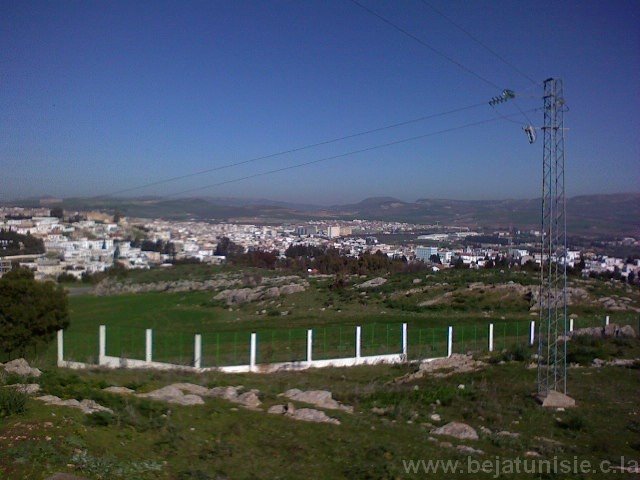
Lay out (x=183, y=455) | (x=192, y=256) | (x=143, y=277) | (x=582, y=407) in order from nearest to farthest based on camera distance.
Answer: (x=183, y=455), (x=582, y=407), (x=143, y=277), (x=192, y=256)

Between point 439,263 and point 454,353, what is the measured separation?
90.8ft

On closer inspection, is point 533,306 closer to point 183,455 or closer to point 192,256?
point 192,256

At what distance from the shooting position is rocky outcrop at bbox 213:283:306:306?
4147 centimetres

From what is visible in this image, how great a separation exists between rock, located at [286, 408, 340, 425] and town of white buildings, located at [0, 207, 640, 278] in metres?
26.9

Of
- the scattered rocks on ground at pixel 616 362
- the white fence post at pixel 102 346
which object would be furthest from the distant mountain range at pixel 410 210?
the white fence post at pixel 102 346

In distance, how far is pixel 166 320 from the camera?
114 ft

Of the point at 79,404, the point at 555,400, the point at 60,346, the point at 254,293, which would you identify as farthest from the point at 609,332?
the point at 254,293

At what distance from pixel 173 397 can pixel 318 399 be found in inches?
128

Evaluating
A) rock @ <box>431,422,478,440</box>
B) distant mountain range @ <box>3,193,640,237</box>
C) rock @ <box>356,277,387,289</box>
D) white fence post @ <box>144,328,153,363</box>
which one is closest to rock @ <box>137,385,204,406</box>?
rock @ <box>431,422,478,440</box>

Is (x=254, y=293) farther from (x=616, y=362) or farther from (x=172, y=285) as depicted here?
(x=616, y=362)

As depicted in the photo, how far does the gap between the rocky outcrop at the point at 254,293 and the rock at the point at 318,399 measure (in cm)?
2803

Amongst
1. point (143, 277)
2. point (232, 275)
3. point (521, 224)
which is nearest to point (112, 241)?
point (143, 277)

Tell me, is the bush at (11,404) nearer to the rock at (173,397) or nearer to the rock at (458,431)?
the rock at (173,397)

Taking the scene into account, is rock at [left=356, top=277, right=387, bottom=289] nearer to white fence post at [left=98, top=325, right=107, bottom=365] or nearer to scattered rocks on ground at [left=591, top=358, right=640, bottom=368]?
scattered rocks on ground at [left=591, top=358, right=640, bottom=368]
